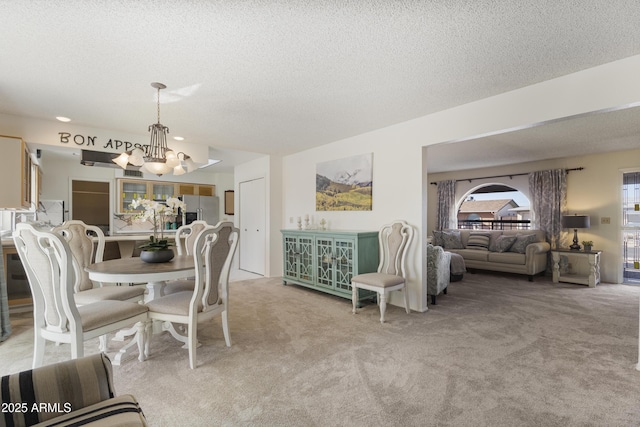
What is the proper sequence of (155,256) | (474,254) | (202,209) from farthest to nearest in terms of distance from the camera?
(202,209) < (474,254) < (155,256)

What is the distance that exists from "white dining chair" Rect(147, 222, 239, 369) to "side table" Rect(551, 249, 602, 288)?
5.92 m

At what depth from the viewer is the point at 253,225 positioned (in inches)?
260

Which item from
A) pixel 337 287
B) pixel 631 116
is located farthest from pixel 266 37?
pixel 631 116

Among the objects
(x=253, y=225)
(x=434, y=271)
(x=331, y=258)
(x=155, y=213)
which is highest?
(x=155, y=213)

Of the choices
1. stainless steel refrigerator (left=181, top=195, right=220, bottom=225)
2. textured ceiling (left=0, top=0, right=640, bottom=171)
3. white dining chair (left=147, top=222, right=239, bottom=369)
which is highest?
textured ceiling (left=0, top=0, right=640, bottom=171)

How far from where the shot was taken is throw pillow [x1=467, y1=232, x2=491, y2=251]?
6.66m

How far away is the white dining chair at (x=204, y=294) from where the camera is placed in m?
2.40

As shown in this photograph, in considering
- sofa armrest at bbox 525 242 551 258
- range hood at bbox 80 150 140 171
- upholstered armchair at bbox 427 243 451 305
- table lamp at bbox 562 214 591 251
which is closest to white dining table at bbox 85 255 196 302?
range hood at bbox 80 150 140 171

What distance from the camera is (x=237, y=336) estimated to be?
3.02m

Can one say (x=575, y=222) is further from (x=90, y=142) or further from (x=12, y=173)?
(x=12, y=173)

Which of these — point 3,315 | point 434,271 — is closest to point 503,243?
point 434,271

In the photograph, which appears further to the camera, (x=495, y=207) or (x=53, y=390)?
(x=495, y=207)

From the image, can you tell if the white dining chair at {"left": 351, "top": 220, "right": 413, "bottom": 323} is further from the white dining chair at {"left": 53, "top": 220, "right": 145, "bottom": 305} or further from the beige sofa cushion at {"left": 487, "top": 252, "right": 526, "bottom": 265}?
the beige sofa cushion at {"left": 487, "top": 252, "right": 526, "bottom": 265}

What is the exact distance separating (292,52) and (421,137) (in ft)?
6.98
